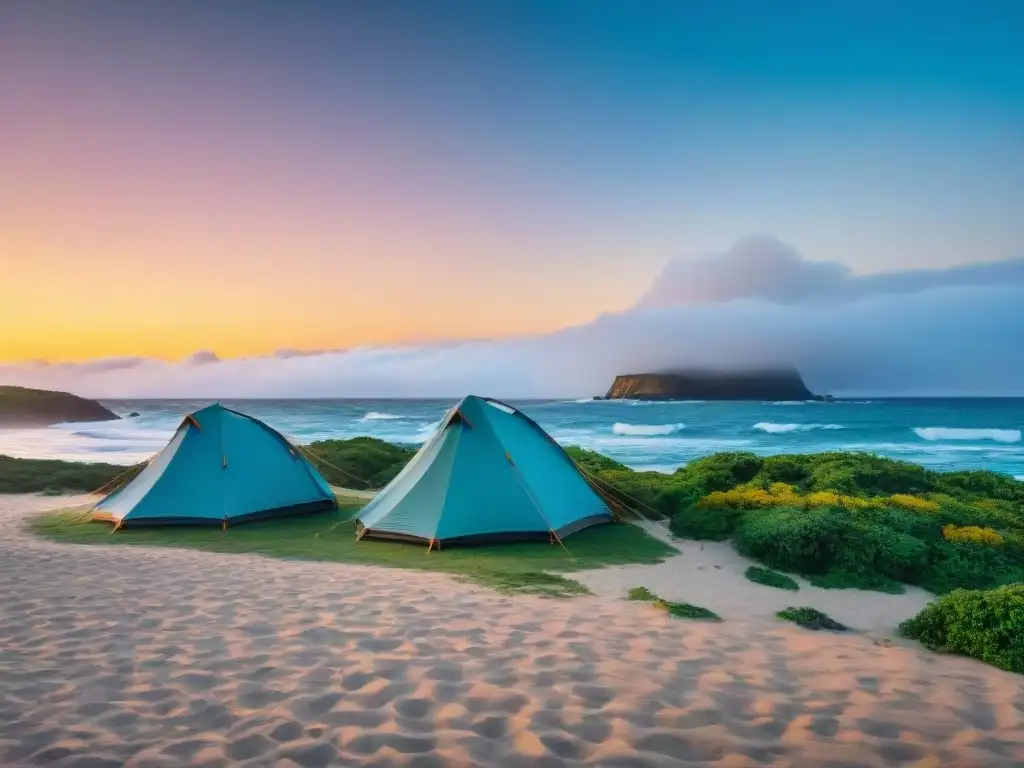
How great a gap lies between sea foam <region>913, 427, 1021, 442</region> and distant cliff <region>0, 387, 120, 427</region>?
75.8 m

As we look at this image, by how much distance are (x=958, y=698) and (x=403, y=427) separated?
200 ft

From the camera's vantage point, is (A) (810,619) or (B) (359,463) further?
(B) (359,463)

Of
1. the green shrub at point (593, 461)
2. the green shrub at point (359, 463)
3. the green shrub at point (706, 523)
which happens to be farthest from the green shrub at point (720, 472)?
the green shrub at point (359, 463)

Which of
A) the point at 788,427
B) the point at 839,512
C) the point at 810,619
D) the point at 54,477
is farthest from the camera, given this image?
the point at 788,427

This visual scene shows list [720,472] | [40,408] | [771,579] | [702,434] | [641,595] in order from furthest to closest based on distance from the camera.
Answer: [40,408], [702,434], [720,472], [771,579], [641,595]

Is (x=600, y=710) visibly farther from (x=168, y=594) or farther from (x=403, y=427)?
(x=403, y=427)

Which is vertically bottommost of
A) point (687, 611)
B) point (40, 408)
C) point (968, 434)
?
point (968, 434)

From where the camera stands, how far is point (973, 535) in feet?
32.6

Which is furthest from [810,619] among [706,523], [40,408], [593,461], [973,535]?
[40,408]

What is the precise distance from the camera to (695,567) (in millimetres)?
9852

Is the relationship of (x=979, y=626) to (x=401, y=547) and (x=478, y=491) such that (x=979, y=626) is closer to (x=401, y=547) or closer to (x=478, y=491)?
(x=478, y=491)

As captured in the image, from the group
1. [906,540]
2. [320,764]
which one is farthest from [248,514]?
[906,540]

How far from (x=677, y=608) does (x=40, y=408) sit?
246ft

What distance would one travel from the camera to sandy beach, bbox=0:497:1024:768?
13.6 feet
